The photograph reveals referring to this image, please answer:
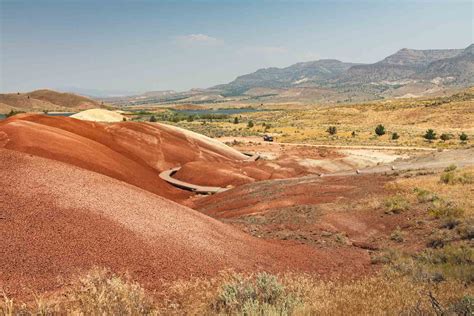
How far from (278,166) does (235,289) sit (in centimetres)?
3661

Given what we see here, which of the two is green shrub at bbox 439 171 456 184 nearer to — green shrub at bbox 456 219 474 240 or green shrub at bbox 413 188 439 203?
green shrub at bbox 413 188 439 203

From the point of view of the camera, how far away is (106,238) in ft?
35.1

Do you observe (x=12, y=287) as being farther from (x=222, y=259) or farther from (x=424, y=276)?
(x=424, y=276)

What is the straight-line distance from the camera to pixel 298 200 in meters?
24.1

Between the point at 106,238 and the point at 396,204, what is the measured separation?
48.3ft

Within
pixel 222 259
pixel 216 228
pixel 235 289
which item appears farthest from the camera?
pixel 216 228

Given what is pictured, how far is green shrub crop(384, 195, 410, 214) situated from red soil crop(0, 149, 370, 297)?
209 inches

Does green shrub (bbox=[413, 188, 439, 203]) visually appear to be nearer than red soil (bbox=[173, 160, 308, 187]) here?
Yes

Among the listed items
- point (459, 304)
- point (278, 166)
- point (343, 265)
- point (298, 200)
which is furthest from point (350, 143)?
point (459, 304)

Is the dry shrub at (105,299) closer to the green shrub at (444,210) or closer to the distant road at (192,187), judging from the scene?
the green shrub at (444,210)

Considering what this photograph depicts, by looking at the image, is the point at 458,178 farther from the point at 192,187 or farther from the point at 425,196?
the point at 192,187

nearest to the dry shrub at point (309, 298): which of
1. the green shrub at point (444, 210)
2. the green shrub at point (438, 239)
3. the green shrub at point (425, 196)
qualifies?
the green shrub at point (438, 239)

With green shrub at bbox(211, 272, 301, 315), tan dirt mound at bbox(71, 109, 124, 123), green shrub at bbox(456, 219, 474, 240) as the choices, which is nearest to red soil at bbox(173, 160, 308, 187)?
green shrub at bbox(456, 219, 474, 240)

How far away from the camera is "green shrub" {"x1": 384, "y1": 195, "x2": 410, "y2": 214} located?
1888cm
